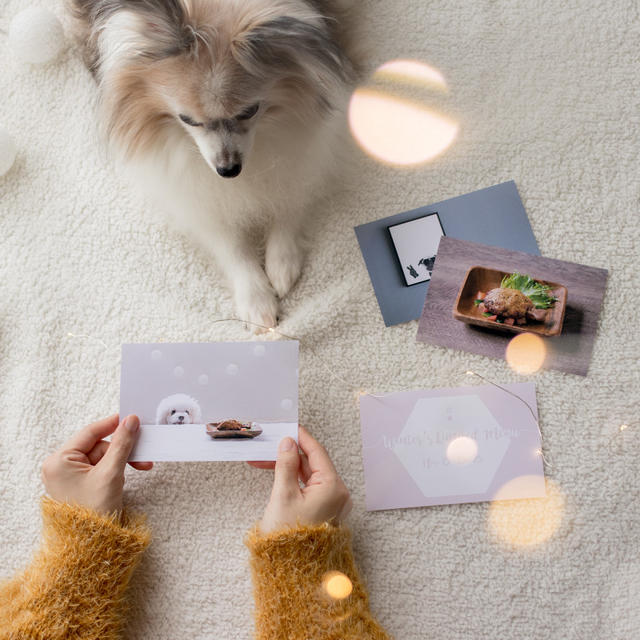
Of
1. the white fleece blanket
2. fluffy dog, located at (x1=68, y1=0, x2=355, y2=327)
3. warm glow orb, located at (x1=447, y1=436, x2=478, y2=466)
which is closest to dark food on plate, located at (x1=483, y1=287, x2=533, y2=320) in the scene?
the white fleece blanket

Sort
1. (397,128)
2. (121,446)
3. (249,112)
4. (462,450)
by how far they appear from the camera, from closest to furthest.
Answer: (249,112)
(121,446)
(462,450)
(397,128)

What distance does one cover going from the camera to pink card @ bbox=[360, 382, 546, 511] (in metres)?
1.13

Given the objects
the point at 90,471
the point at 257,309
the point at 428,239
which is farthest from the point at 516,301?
the point at 90,471

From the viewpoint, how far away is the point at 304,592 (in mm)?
1000

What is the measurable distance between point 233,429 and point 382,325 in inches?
14.4

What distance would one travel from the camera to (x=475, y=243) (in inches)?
48.1

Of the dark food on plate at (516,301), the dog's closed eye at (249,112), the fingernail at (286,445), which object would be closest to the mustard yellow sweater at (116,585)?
the fingernail at (286,445)

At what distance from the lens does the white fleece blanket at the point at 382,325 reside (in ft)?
3.62

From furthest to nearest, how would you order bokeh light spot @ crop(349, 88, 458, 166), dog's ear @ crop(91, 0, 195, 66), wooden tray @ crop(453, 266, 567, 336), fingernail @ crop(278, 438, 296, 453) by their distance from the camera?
bokeh light spot @ crop(349, 88, 458, 166), wooden tray @ crop(453, 266, 567, 336), fingernail @ crop(278, 438, 296, 453), dog's ear @ crop(91, 0, 195, 66)

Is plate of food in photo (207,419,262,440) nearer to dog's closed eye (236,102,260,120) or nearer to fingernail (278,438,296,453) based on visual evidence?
fingernail (278,438,296,453)

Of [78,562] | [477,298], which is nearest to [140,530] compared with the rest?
[78,562]

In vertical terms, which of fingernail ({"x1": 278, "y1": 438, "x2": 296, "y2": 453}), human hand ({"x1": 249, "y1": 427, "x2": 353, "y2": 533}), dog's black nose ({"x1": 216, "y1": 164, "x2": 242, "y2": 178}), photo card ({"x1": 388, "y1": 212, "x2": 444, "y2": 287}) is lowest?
human hand ({"x1": 249, "y1": 427, "x2": 353, "y2": 533})

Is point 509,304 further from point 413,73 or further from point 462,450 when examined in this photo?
point 413,73

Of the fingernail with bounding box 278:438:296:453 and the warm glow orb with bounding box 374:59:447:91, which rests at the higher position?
the warm glow orb with bounding box 374:59:447:91
